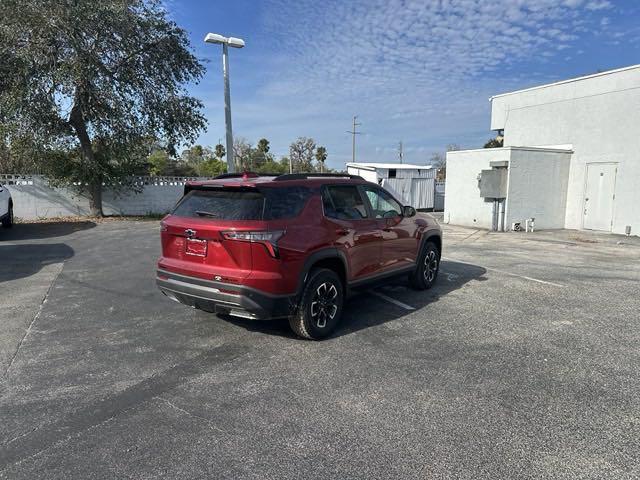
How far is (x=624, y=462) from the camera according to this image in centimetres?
275

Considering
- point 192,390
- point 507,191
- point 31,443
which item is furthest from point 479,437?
point 507,191

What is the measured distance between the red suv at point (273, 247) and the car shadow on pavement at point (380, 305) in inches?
16.3

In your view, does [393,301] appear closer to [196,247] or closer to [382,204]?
[382,204]

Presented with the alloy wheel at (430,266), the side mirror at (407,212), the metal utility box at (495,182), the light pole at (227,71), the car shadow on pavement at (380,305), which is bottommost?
the car shadow on pavement at (380,305)

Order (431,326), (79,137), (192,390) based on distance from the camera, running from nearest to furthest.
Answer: (192,390)
(431,326)
(79,137)

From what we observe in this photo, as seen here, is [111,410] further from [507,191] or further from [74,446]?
[507,191]

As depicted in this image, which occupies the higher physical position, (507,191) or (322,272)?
(507,191)

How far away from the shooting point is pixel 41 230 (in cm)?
1345

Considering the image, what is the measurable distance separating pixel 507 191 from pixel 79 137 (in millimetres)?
14838

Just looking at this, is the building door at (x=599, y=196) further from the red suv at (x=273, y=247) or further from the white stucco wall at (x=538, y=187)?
the red suv at (x=273, y=247)

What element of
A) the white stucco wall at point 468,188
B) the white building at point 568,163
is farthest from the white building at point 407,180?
the white building at point 568,163

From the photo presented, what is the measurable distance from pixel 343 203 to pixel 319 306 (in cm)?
126

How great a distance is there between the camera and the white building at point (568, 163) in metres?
13.5

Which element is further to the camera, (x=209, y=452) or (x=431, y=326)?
(x=431, y=326)
